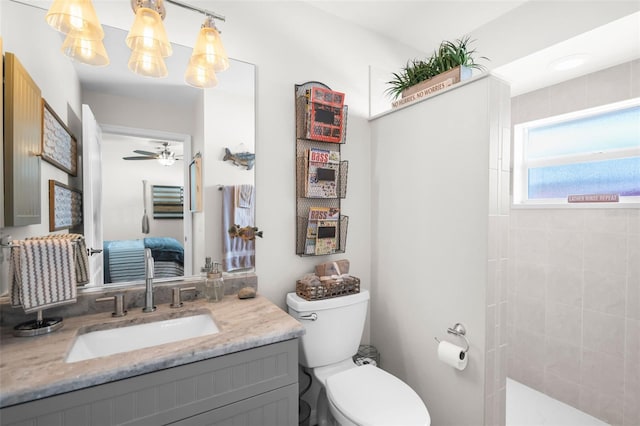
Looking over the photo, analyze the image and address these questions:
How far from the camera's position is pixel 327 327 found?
158cm

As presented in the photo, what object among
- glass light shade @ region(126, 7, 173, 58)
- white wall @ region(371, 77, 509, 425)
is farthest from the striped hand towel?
white wall @ region(371, 77, 509, 425)

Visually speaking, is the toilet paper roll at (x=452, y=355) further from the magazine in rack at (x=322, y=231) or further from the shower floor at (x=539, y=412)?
the shower floor at (x=539, y=412)

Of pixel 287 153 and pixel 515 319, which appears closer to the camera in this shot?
pixel 287 153

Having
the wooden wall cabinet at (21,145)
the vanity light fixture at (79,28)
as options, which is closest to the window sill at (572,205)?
the vanity light fixture at (79,28)

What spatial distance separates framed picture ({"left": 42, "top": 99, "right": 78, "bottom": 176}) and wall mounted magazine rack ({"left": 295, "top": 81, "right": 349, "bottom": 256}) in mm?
1027

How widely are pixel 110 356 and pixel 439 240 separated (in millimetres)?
1432

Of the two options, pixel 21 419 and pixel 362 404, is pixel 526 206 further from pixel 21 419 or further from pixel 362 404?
pixel 21 419

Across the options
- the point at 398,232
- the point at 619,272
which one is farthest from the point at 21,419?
the point at 619,272

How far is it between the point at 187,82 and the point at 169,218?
2.11ft

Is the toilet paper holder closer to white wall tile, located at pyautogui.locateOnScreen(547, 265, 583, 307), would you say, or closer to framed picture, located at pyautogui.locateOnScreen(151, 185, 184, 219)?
white wall tile, located at pyautogui.locateOnScreen(547, 265, 583, 307)

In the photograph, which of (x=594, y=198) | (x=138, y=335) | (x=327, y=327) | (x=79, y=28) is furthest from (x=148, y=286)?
(x=594, y=198)

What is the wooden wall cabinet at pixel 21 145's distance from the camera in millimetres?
983

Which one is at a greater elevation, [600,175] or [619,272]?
[600,175]

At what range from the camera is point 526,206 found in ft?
7.65
